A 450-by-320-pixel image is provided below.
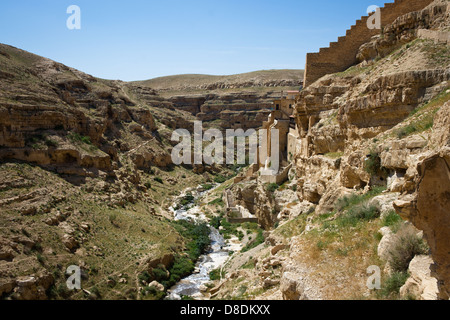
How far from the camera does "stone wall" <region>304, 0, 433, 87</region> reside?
805 inches

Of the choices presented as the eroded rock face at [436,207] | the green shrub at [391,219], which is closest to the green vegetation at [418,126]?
the green shrub at [391,219]

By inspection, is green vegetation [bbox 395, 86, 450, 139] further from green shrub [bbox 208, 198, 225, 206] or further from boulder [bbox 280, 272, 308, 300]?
green shrub [bbox 208, 198, 225, 206]

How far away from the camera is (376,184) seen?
11.7 metres

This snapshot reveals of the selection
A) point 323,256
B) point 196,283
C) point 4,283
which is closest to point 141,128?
point 196,283

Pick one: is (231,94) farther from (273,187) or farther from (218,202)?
(273,187)

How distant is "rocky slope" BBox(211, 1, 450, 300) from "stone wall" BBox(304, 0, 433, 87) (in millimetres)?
1290

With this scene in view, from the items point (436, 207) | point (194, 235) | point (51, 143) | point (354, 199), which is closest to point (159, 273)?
Result: point (194, 235)

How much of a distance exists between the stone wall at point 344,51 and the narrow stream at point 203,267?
13.9 meters

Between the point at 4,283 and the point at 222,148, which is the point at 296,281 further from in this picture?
the point at 222,148

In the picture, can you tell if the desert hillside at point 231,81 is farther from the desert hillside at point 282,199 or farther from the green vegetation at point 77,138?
the green vegetation at point 77,138

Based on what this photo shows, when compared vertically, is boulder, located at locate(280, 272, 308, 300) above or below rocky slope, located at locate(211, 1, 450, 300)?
below

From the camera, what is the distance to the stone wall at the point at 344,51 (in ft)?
67.1

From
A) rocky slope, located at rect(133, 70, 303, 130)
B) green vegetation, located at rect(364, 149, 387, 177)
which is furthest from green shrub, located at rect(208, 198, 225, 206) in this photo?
rocky slope, located at rect(133, 70, 303, 130)
